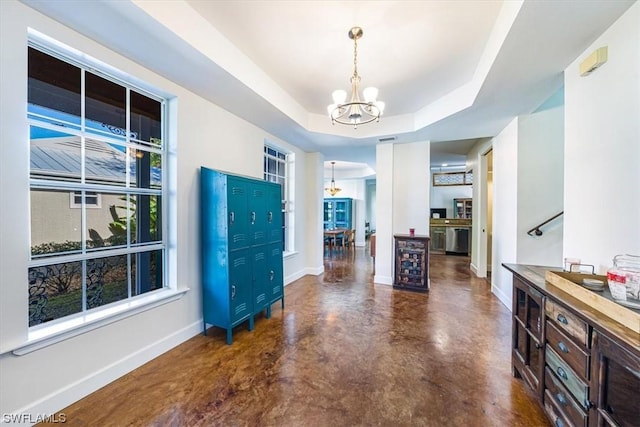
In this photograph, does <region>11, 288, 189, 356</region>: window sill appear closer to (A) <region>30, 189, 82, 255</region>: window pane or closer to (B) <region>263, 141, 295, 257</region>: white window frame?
(A) <region>30, 189, 82, 255</region>: window pane

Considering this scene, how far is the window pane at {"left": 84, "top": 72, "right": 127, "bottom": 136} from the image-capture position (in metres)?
2.11

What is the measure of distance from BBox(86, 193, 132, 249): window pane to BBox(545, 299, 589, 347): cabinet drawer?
336cm

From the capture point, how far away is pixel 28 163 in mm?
1707

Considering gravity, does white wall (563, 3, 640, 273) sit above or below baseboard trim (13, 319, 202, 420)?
above

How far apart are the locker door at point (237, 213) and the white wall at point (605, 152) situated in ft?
10.2

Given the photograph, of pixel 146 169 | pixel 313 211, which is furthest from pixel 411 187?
pixel 146 169

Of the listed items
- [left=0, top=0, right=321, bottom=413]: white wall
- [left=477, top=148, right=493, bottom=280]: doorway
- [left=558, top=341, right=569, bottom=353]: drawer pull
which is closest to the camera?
[left=558, top=341, right=569, bottom=353]: drawer pull

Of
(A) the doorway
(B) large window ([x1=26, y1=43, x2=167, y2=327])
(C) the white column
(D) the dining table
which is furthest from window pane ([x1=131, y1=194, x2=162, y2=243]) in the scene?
(D) the dining table

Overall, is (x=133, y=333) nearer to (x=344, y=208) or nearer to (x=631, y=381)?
(x=631, y=381)

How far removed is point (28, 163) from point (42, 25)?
3.06ft

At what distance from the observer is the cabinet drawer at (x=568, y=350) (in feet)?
4.26

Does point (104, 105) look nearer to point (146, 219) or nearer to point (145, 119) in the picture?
point (145, 119)

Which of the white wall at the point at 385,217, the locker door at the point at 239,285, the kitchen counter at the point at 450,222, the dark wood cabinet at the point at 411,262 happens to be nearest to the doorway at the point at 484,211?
the dark wood cabinet at the point at 411,262

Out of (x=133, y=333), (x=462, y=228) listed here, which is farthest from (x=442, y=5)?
(x=462, y=228)
